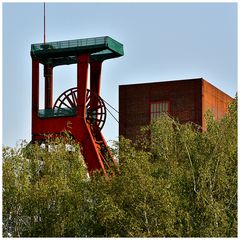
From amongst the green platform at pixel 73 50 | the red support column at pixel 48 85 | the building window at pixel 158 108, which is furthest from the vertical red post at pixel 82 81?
the building window at pixel 158 108

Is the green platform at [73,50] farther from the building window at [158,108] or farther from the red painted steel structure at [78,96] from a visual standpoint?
the building window at [158,108]

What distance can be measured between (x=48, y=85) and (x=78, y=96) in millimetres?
2159

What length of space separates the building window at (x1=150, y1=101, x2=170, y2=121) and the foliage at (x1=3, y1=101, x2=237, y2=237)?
17222 mm

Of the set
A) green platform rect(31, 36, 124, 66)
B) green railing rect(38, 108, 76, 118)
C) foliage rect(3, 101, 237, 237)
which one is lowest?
foliage rect(3, 101, 237, 237)

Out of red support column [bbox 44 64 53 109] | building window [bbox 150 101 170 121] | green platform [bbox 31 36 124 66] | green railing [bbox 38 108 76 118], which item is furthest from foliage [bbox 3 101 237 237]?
building window [bbox 150 101 170 121]

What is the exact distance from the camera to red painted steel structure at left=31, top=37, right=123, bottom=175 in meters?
49.4

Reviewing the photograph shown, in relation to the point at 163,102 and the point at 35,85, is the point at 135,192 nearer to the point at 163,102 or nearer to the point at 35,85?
the point at 35,85

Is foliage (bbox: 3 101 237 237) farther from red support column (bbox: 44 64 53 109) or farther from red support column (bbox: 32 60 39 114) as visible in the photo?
red support column (bbox: 32 60 39 114)

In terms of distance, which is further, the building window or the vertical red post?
the building window

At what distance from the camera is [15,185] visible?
1420 inches

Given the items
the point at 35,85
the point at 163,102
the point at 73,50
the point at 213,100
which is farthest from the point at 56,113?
the point at 213,100

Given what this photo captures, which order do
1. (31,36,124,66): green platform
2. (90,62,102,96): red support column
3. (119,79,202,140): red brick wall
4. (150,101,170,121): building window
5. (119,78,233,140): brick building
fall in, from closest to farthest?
(31,36,124,66): green platform, (90,62,102,96): red support column, (119,78,233,140): brick building, (119,79,202,140): red brick wall, (150,101,170,121): building window

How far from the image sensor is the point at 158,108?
56.1 metres

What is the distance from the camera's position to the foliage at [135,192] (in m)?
31.5
